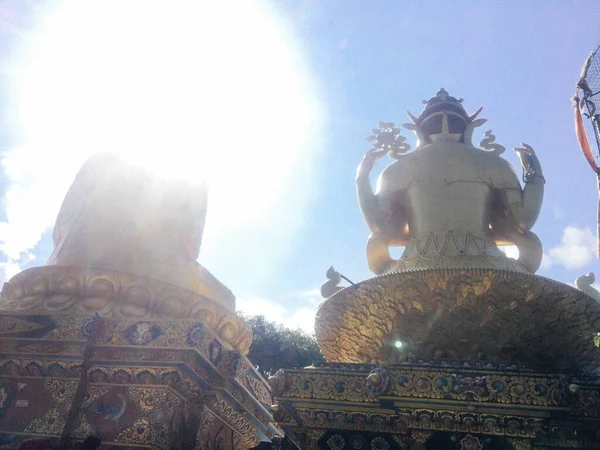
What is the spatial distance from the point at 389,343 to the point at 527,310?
1.06 m

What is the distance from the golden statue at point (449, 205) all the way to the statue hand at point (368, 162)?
1 cm

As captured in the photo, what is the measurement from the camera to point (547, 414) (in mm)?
3330

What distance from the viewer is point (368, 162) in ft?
19.3

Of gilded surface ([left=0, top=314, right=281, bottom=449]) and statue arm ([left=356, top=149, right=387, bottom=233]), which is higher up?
statue arm ([left=356, top=149, right=387, bottom=233])

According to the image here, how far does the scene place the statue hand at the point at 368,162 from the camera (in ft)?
19.2

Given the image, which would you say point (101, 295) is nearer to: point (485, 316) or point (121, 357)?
point (121, 357)

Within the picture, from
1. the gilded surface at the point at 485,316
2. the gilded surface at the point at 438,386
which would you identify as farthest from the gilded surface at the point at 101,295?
the gilded surface at the point at 485,316

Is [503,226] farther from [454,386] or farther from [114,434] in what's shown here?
[114,434]

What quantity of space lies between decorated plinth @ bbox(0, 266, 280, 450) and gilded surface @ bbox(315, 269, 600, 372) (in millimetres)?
1269

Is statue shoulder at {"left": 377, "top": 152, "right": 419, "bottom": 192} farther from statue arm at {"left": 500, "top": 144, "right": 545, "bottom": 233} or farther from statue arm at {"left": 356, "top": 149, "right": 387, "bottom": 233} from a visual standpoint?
statue arm at {"left": 500, "top": 144, "right": 545, "bottom": 233}

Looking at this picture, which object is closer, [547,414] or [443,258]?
[547,414]

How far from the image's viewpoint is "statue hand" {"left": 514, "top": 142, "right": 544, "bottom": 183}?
5.54 metres

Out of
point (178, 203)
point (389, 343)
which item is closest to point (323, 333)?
point (389, 343)

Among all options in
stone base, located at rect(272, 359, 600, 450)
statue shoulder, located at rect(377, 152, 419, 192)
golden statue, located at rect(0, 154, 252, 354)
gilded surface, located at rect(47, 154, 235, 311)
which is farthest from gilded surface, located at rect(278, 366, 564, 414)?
statue shoulder, located at rect(377, 152, 419, 192)
